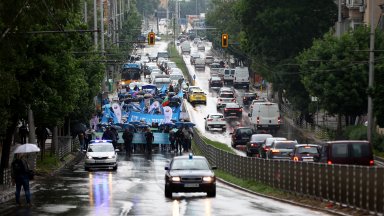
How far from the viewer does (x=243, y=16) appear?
340 feet

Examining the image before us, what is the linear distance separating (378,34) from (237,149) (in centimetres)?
1364

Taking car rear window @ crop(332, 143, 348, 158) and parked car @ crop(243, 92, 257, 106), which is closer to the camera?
car rear window @ crop(332, 143, 348, 158)

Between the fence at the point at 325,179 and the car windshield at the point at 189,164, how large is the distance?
2775mm

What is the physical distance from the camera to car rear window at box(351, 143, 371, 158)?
128 feet

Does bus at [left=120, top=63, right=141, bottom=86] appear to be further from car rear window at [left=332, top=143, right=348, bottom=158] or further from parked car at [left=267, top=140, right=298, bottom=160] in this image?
car rear window at [left=332, top=143, right=348, bottom=158]

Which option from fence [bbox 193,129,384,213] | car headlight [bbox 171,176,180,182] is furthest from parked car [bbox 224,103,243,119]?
car headlight [bbox 171,176,180,182]

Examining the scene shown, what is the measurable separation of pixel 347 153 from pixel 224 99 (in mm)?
74692

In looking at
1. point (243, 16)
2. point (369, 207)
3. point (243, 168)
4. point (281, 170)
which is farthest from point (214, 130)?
point (369, 207)

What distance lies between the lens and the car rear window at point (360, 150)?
38.9 meters

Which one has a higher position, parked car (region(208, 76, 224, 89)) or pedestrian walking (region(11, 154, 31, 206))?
parked car (region(208, 76, 224, 89))

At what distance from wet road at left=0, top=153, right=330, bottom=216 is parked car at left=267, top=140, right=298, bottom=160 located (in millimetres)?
5548

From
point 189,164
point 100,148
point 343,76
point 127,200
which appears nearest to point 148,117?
point 343,76

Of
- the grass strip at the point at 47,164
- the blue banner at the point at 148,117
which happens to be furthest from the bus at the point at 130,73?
the grass strip at the point at 47,164

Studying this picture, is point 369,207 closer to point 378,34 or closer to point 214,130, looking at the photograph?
point 378,34
